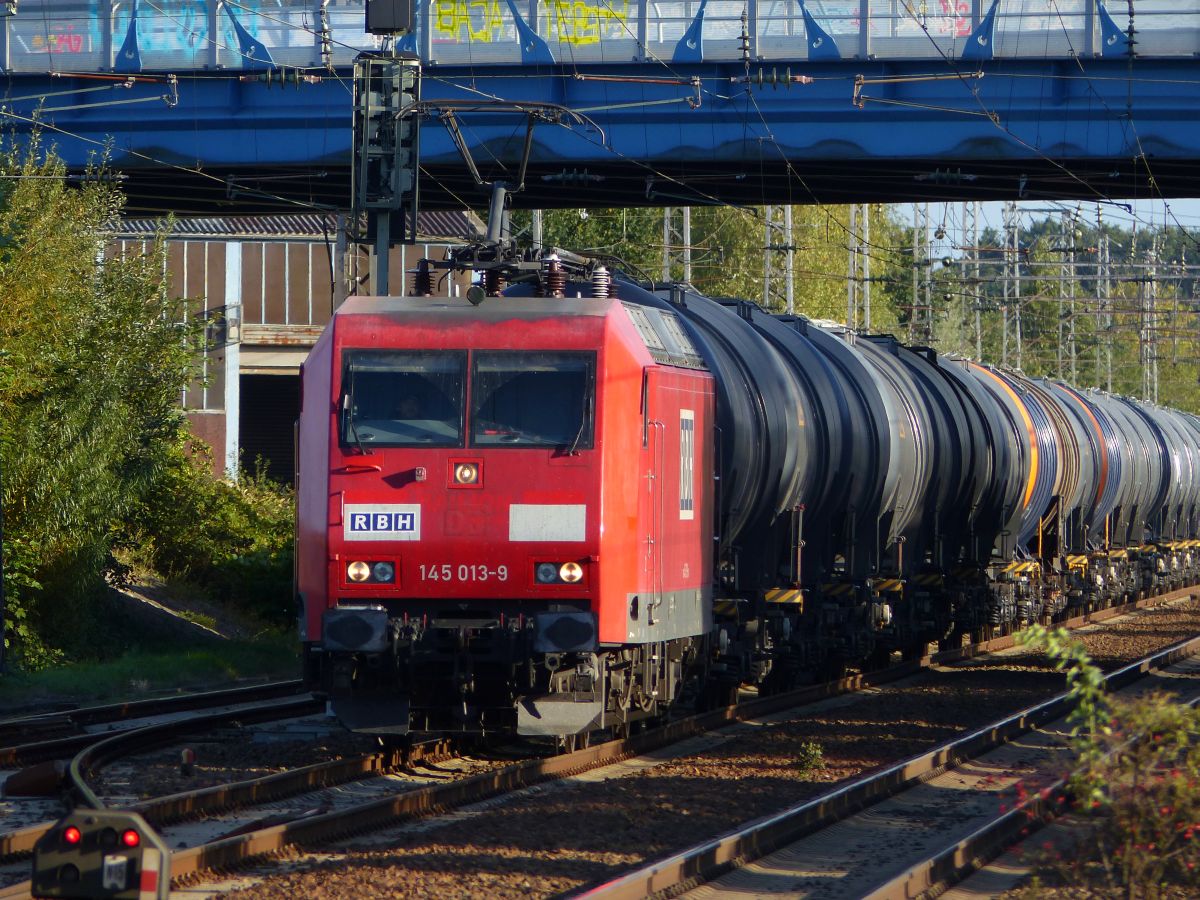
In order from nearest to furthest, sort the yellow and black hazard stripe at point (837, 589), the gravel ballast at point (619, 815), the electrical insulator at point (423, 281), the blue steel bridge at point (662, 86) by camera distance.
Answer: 1. the gravel ballast at point (619, 815)
2. the electrical insulator at point (423, 281)
3. the yellow and black hazard stripe at point (837, 589)
4. the blue steel bridge at point (662, 86)

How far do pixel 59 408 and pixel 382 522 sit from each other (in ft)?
39.0

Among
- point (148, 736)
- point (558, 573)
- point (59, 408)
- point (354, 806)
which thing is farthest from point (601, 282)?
point (59, 408)

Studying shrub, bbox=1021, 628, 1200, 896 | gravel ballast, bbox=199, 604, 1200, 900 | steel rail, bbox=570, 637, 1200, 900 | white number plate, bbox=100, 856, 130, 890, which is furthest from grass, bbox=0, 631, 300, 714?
shrub, bbox=1021, 628, 1200, 896

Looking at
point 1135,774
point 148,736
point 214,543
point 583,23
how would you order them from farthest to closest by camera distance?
point 214,543 → point 583,23 → point 148,736 → point 1135,774

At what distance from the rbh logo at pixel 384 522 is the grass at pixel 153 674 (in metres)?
7.37

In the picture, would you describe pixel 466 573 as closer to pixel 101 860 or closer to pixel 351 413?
pixel 351 413

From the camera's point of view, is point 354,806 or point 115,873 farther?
point 354,806

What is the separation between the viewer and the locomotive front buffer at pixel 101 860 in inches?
272

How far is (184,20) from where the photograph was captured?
80.6 ft

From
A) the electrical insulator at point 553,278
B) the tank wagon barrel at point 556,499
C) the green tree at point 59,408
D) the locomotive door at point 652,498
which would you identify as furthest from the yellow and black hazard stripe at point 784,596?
the green tree at point 59,408

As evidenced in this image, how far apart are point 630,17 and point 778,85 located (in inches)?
85.5

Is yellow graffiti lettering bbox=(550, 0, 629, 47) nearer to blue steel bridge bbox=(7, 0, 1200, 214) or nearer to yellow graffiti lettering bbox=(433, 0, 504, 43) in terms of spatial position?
blue steel bridge bbox=(7, 0, 1200, 214)

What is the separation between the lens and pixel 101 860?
6.93m

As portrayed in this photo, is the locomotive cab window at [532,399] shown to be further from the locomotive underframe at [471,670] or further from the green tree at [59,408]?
the green tree at [59,408]
